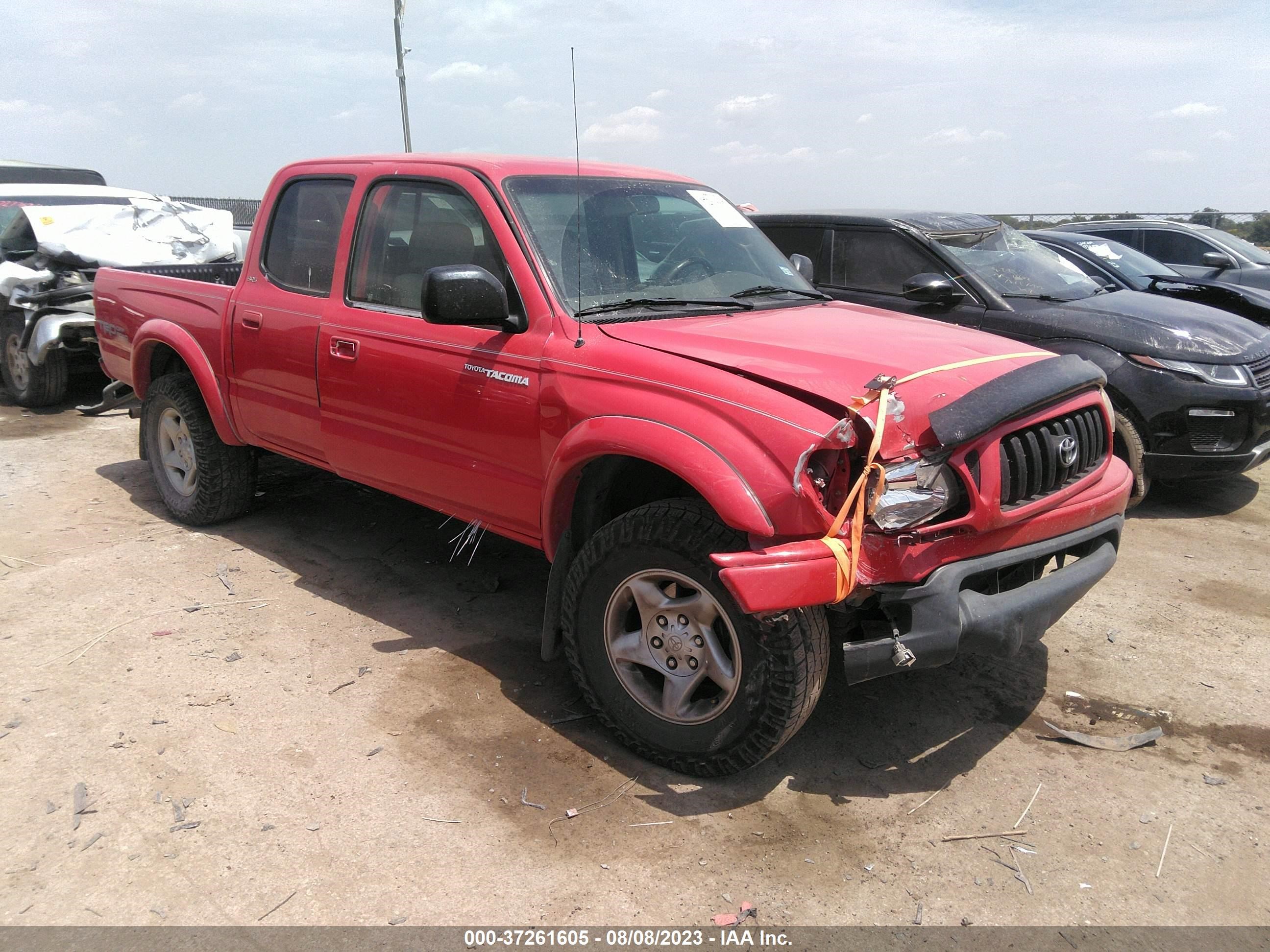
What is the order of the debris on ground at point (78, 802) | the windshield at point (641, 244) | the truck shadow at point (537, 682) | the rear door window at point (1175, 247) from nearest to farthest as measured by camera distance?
the debris on ground at point (78, 802) → the truck shadow at point (537, 682) → the windshield at point (641, 244) → the rear door window at point (1175, 247)

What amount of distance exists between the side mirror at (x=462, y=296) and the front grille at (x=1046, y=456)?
1848 millimetres

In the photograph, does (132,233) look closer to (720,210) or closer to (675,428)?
(720,210)

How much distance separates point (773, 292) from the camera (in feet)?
13.8

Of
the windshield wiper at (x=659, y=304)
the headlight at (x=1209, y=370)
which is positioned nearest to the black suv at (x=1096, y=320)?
the headlight at (x=1209, y=370)

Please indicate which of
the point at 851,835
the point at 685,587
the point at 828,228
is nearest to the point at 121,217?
the point at 828,228

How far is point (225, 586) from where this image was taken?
4793mm

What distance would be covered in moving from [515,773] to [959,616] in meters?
1.57

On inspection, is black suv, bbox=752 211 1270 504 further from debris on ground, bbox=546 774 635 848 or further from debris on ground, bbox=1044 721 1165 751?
debris on ground, bbox=546 774 635 848

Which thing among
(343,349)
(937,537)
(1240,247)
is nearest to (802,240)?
(343,349)

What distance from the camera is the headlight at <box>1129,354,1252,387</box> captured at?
5801 millimetres

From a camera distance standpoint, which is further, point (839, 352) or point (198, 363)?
point (198, 363)

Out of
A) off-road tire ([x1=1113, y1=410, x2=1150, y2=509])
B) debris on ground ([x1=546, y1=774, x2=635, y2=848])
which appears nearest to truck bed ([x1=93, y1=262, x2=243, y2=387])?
debris on ground ([x1=546, y1=774, x2=635, y2=848])

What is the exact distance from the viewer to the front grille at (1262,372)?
5875mm

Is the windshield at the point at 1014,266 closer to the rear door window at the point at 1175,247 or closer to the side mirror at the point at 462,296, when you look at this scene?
the side mirror at the point at 462,296
